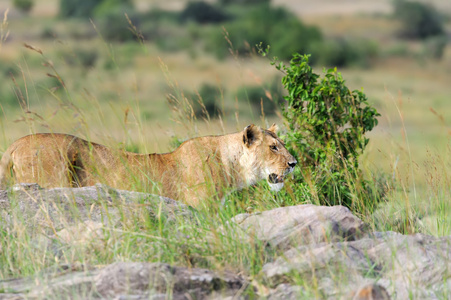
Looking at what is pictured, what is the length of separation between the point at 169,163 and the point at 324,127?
63.2 inches

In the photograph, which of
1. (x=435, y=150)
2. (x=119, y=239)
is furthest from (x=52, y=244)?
(x=435, y=150)

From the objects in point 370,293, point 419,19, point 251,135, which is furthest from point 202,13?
point 370,293

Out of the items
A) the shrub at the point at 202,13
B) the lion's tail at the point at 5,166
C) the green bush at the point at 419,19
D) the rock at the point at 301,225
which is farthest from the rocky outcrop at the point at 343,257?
the shrub at the point at 202,13

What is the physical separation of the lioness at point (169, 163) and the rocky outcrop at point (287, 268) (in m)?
1.50

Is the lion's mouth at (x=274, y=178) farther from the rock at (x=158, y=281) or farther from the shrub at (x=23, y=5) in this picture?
the shrub at (x=23, y=5)

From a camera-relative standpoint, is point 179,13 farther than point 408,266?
Yes

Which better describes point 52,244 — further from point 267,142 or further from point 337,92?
point 337,92

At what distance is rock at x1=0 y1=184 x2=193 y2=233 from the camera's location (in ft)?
17.2

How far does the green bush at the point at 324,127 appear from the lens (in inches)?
271

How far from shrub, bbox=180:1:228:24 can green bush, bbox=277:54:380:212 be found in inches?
2520

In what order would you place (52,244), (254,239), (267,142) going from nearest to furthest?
(254,239) → (52,244) → (267,142)

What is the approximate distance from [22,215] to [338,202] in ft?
10.4

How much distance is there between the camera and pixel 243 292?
4266 millimetres

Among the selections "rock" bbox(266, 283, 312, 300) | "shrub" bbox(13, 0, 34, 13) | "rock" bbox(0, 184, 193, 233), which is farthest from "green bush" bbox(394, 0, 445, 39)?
"rock" bbox(266, 283, 312, 300)
